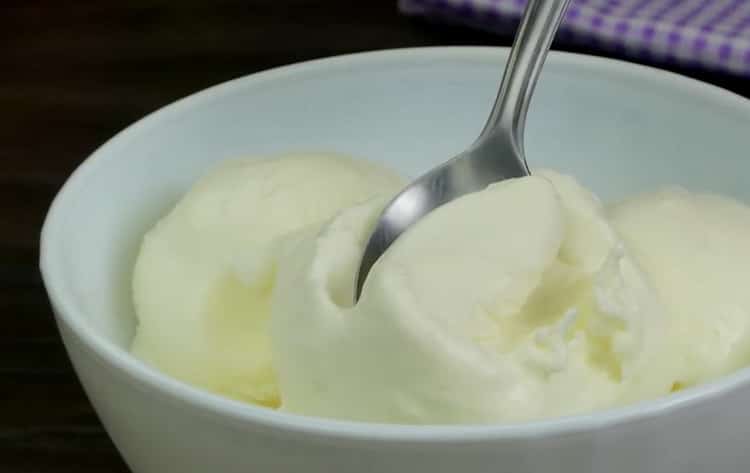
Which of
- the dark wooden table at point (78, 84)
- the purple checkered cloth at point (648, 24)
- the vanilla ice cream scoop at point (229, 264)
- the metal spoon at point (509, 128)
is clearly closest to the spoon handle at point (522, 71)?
the metal spoon at point (509, 128)

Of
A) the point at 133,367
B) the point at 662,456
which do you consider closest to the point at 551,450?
the point at 662,456

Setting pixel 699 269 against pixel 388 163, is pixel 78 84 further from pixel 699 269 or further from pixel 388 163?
pixel 699 269

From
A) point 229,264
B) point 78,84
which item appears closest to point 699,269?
point 229,264

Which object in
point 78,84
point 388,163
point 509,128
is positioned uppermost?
point 509,128

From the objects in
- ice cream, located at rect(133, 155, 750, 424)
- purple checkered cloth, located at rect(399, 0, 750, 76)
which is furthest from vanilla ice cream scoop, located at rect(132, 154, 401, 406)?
purple checkered cloth, located at rect(399, 0, 750, 76)

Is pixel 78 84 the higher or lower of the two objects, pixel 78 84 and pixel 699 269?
the lower

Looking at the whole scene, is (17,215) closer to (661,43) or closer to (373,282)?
(373,282)

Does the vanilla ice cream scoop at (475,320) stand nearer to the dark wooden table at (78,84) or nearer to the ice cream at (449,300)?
the ice cream at (449,300)
